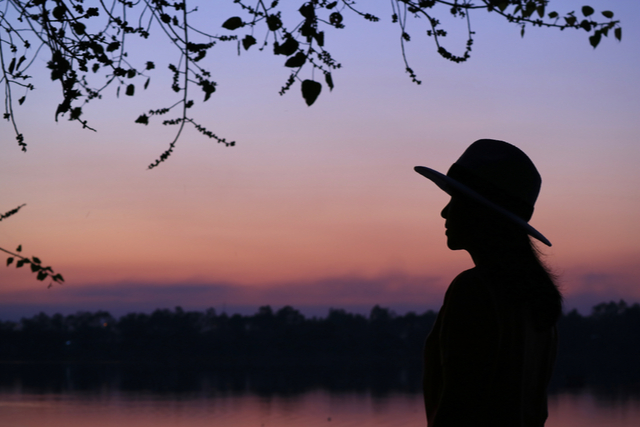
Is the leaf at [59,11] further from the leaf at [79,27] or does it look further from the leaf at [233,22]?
the leaf at [233,22]

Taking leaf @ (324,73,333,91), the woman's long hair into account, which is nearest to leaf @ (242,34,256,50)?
leaf @ (324,73,333,91)

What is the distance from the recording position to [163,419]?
302 ft

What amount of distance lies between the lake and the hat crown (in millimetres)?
89275

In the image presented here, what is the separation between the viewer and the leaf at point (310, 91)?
328 centimetres

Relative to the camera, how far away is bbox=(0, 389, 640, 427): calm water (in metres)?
90.1

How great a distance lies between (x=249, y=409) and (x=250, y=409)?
0.26 metres

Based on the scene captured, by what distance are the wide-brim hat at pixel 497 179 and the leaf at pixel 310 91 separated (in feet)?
2.41

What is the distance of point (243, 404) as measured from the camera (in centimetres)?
11325

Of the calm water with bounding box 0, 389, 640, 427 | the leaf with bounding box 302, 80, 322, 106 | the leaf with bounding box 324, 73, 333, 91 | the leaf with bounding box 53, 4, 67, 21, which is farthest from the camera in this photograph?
the calm water with bounding box 0, 389, 640, 427

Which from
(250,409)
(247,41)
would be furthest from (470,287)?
(250,409)

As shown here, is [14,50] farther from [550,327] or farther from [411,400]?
[411,400]

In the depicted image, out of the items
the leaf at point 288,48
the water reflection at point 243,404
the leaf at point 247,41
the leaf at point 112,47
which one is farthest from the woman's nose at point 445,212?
the water reflection at point 243,404

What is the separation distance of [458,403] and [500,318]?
0.33m

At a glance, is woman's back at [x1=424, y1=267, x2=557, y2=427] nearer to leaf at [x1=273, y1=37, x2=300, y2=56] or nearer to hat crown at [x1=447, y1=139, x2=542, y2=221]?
hat crown at [x1=447, y1=139, x2=542, y2=221]
